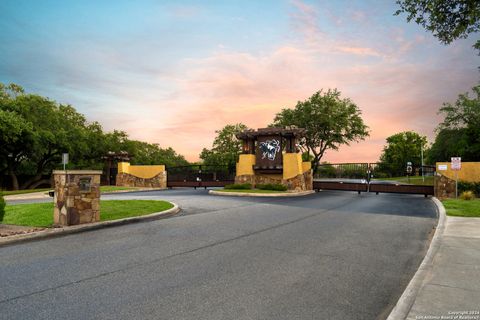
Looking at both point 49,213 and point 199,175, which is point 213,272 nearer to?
point 49,213

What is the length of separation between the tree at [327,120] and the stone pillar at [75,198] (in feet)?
111

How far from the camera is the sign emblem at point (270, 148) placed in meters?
27.3

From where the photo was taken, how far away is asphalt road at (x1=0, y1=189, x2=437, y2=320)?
4.02 metres

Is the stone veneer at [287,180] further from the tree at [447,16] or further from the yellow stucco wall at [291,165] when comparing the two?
the tree at [447,16]

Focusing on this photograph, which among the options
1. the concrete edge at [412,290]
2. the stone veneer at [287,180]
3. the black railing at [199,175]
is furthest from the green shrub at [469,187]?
the black railing at [199,175]

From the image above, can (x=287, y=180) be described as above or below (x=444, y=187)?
above

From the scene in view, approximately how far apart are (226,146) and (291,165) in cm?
2633

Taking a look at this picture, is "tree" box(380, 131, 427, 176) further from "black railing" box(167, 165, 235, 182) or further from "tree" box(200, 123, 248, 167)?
"black railing" box(167, 165, 235, 182)

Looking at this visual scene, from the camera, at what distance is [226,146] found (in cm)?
5203

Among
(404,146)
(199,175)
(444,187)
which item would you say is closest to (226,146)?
(199,175)

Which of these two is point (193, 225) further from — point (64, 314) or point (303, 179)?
point (303, 179)

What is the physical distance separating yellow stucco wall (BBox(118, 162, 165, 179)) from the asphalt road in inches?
946

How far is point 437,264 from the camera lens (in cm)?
572

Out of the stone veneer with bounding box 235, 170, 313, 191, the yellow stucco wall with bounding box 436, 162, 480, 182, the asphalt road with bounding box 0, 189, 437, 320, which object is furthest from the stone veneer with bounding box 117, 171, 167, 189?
the yellow stucco wall with bounding box 436, 162, 480, 182
